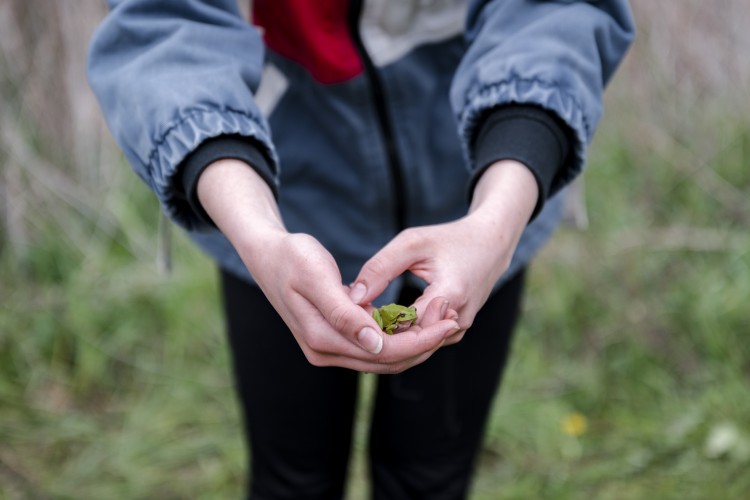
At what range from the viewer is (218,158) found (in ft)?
3.35

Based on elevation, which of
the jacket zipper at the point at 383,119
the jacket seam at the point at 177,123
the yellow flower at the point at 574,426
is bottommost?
the yellow flower at the point at 574,426

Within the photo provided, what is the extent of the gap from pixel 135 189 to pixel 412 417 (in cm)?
169

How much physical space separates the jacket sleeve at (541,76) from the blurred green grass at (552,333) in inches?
48.1

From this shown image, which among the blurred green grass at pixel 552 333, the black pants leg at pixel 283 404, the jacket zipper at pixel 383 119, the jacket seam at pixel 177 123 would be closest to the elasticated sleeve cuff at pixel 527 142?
the jacket zipper at pixel 383 119

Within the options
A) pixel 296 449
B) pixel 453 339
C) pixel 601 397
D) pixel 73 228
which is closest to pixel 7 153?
pixel 73 228

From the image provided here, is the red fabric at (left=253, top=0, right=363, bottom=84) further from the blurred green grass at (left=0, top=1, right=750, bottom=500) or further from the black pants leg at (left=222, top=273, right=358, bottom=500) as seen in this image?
the blurred green grass at (left=0, top=1, right=750, bottom=500)

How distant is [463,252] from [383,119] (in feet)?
1.28

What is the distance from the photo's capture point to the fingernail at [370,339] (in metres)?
0.87

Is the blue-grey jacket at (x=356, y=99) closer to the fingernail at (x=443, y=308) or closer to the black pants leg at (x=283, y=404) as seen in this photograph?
the black pants leg at (x=283, y=404)

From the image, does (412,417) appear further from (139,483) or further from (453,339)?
(139,483)

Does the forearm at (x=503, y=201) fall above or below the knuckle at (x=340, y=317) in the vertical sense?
below

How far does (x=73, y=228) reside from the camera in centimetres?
274

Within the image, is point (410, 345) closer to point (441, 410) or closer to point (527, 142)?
point (527, 142)

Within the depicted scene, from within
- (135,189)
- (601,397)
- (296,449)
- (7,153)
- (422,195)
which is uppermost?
(422,195)
